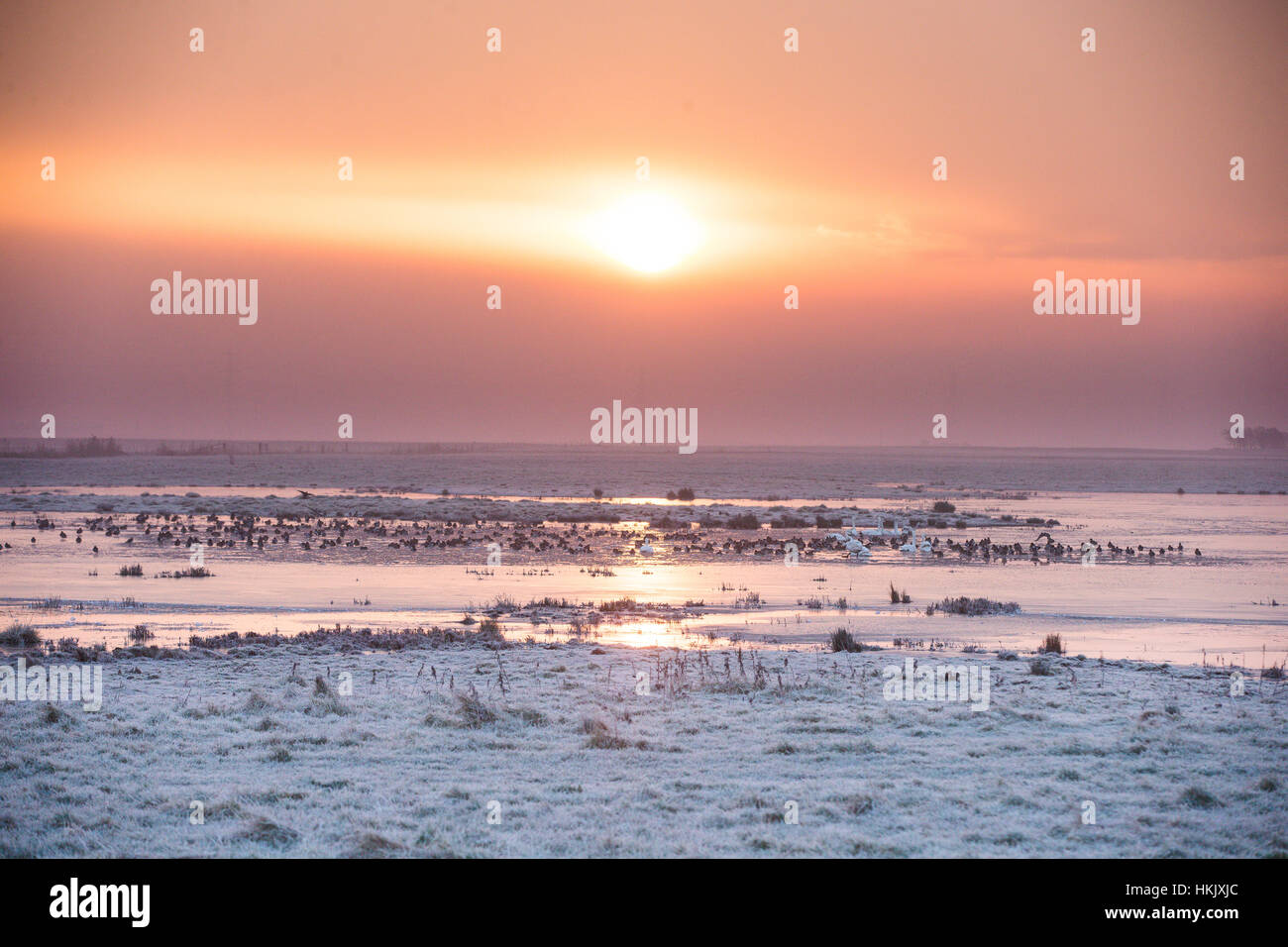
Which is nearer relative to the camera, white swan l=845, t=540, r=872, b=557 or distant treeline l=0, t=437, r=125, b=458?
white swan l=845, t=540, r=872, b=557

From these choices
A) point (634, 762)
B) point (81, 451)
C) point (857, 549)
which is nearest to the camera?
point (634, 762)

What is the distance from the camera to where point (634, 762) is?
11484 millimetres

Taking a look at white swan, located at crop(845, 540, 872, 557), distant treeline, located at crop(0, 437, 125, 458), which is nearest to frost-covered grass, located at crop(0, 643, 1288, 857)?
white swan, located at crop(845, 540, 872, 557)

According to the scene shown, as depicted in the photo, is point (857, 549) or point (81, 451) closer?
point (857, 549)

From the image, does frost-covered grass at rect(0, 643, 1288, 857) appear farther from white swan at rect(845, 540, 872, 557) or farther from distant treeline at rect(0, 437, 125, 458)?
distant treeline at rect(0, 437, 125, 458)

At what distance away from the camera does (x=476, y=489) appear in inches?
3002

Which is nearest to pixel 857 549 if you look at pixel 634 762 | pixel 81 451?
pixel 634 762

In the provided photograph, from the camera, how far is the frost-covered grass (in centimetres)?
923

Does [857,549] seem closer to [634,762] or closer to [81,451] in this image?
[634,762]

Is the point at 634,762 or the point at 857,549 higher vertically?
the point at 857,549

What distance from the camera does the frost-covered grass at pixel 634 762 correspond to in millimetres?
9234
